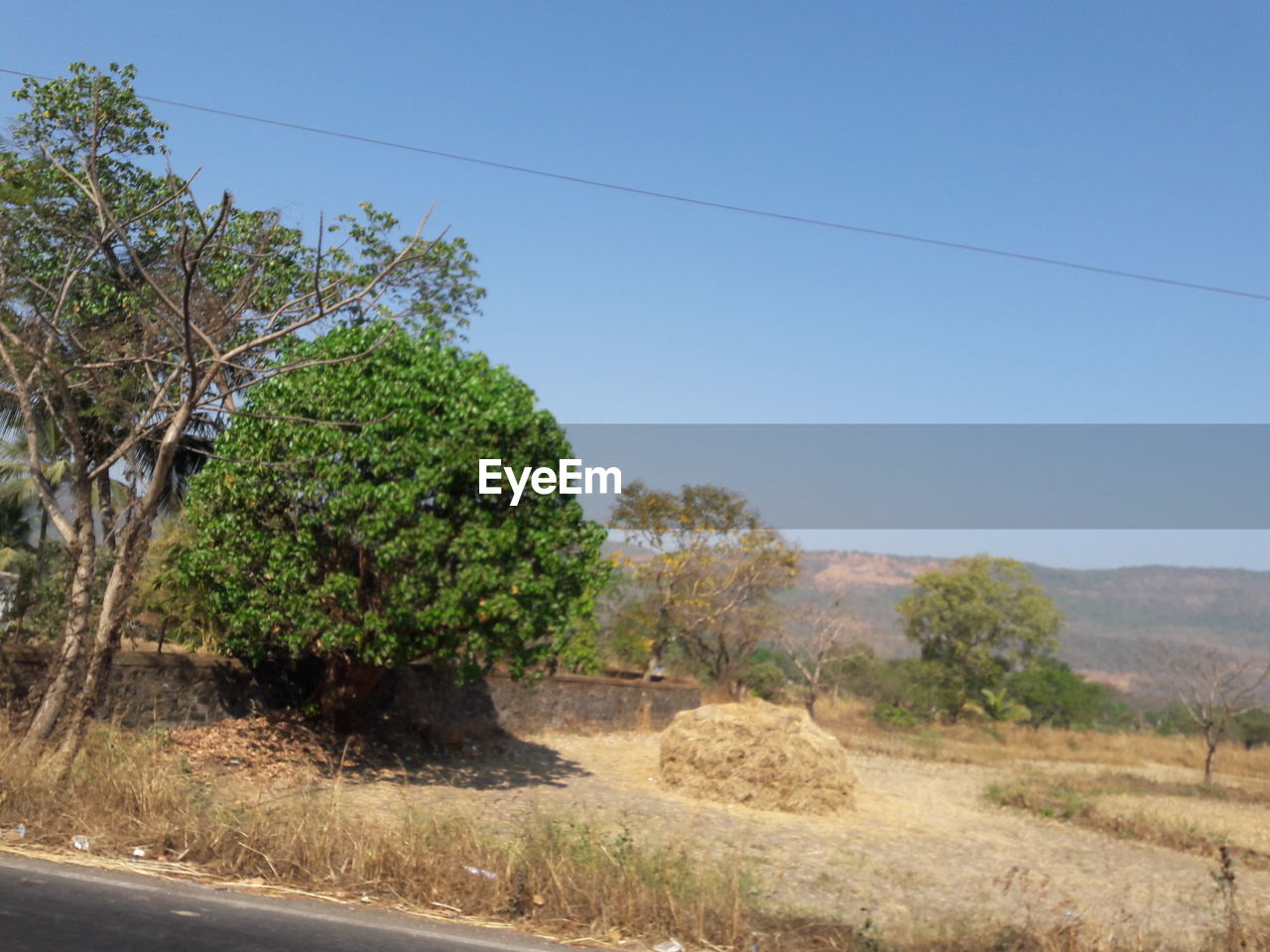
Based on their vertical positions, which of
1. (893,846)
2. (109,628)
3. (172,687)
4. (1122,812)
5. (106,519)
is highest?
(106,519)

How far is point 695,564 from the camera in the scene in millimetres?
27266

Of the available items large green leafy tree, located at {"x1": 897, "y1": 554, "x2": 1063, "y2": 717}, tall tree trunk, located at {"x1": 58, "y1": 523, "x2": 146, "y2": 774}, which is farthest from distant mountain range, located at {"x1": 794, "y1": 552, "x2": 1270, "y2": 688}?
tall tree trunk, located at {"x1": 58, "y1": 523, "x2": 146, "y2": 774}

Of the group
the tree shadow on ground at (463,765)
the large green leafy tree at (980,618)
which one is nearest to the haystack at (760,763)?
the tree shadow on ground at (463,765)

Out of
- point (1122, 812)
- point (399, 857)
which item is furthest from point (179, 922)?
point (1122, 812)

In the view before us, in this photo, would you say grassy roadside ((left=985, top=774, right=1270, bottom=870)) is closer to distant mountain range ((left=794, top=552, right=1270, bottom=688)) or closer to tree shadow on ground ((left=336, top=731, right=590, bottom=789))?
tree shadow on ground ((left=336, top=731, right=590, bottom=789))

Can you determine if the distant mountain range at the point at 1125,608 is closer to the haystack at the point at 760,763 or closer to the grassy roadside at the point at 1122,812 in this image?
the grassy roadside at the point at 1122,812

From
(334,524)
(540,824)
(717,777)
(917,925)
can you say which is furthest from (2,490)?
(917,925)

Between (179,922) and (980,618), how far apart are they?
1736 inches

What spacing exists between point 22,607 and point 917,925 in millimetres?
10112

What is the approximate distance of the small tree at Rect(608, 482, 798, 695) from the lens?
88.4 ft

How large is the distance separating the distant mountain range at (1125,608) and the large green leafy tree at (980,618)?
74.2 metres

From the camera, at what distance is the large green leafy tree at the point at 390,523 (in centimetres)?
1199

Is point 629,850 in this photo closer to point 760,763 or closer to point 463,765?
point 760,763

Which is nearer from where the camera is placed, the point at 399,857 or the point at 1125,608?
the point at 399,857
